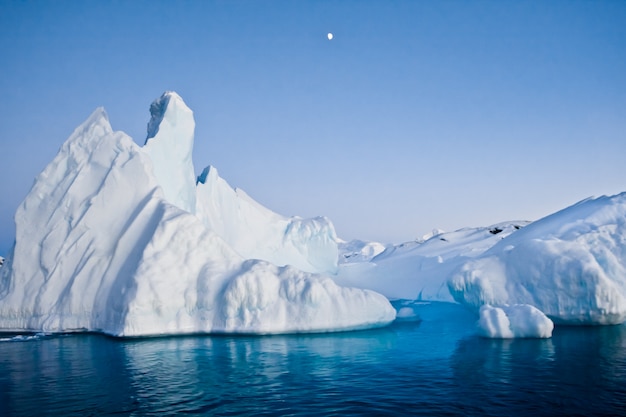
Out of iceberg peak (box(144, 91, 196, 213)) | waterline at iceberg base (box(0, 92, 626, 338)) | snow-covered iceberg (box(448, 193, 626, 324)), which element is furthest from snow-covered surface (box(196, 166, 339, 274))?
snow-covered iceberg (box(448, 193, 626, 324))

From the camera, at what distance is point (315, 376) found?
38.8 ft

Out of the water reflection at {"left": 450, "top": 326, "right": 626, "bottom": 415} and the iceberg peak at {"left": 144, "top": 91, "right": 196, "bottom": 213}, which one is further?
the iceberg peak at {"left": 144, "top": 91, "right": 196, "bottom": 213}

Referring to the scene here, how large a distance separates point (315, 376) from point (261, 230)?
26.5 meters

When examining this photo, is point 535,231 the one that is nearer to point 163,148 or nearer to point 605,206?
point 605,206

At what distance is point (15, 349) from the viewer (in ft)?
52.9

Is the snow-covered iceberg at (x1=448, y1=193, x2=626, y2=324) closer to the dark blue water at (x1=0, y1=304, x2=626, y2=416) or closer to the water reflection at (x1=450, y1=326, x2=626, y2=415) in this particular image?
the dark blue water at (x1=0, y1=304, x2=626, y2=416)

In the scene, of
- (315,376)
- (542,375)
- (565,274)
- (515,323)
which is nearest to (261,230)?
(565,274)

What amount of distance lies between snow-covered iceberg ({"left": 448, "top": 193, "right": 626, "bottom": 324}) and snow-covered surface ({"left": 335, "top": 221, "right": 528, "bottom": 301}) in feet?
21.0

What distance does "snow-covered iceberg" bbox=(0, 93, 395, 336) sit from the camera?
743 inches

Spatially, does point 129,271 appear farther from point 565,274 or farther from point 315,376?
point 565,274

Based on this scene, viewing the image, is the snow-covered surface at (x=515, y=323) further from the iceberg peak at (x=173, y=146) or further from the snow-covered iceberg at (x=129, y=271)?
the iceberg peak at (x=173, y=146)

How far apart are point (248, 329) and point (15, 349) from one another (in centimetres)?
791

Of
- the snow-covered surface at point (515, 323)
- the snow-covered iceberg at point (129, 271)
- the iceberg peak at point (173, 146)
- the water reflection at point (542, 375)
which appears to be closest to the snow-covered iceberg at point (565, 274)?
the water reflection at point (542, 375)

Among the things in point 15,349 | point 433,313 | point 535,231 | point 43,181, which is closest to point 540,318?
point 535,231
